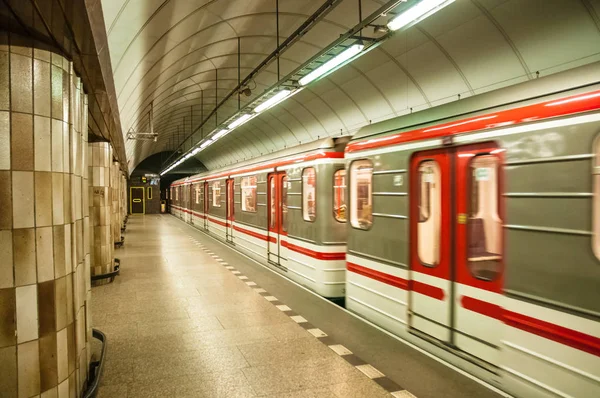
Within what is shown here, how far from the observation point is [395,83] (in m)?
10.8

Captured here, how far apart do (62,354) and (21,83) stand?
6.51 feet

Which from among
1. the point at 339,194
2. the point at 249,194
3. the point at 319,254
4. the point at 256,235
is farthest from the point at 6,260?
the point at 249,194

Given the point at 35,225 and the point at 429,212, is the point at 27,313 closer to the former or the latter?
the point at 35,225

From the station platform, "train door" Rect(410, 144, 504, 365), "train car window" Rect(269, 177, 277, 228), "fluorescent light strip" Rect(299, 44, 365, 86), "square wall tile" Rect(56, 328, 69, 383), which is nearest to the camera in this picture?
"square wall tile" Rect(56, 328, 69, 383)

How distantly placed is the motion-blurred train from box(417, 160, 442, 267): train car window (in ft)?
0.05

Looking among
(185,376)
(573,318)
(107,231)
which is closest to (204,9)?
(107,231)

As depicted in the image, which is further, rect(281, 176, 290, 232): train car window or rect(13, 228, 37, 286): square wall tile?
rect(281, 176, 290, 232): train car window

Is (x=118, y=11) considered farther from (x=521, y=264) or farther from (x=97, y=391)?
(x=521, y=264)

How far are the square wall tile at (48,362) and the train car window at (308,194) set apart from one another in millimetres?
4682

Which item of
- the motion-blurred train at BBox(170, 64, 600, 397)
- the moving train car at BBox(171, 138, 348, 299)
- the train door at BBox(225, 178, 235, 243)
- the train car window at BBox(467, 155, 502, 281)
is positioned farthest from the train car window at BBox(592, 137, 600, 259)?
the train door at BBox(225, 178, 235, 243)

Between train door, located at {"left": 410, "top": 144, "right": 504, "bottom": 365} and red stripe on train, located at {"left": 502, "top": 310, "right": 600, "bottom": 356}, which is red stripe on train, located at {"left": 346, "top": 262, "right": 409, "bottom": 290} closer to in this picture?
train door, located at {"left": 410, "top": 144, "right": 504, "bottom": 365}

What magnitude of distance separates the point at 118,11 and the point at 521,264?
17.6 ft

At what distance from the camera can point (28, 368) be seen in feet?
9.47

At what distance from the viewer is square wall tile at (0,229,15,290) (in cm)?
281
